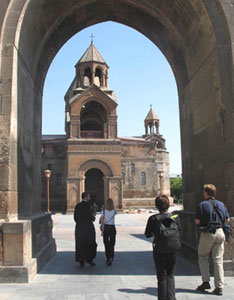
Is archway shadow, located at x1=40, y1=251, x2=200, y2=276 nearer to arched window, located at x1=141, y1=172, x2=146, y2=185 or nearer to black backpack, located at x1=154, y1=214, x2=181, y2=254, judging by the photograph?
black backpack, located at x1=154, y1=214, x2=181, y2=254

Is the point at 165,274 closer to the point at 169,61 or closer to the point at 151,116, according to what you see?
the point at 169,61

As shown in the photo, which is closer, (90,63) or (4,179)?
(4,179)

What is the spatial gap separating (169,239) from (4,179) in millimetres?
2854

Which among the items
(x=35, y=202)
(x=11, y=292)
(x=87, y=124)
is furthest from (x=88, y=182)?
(x=11, y=292)

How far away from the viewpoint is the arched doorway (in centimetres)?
3825

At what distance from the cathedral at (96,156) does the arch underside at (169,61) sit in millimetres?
24575

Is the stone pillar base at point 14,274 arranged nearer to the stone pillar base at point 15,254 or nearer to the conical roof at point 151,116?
the stone pillar base at point 15,254

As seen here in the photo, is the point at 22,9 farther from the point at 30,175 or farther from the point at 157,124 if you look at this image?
the point at 157,124

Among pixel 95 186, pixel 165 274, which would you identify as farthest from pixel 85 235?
pixel 95 186

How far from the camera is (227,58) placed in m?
5.71

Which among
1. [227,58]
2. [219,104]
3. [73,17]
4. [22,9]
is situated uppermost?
[73,17]

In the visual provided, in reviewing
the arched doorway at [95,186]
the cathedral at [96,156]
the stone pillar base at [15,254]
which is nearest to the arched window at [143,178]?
the cathedral at [96,156]

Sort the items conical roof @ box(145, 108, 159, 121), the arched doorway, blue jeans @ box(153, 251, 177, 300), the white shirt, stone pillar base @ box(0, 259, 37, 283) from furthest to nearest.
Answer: conical roof @ box(145, 108, 159, 121) → the arched doorway → the white shirt → stone pillar base @ box(0, 259, 37, 283) → blue jeans @ box(153, 251, 177, 300)

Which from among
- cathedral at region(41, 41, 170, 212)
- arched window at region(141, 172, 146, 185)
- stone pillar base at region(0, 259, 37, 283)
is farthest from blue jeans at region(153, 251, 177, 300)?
arched window at region(141, 172, 146, 185)
